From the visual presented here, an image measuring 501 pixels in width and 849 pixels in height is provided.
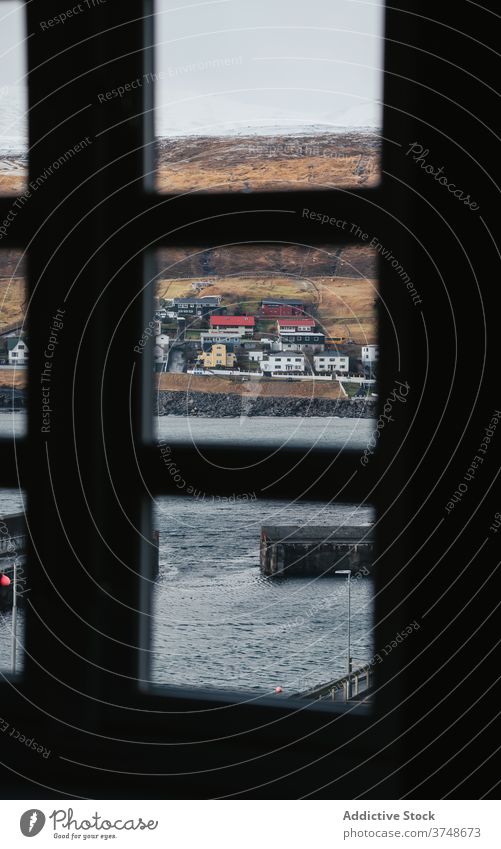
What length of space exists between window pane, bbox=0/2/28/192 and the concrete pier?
28.4 inches

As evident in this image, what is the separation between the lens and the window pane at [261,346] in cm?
163

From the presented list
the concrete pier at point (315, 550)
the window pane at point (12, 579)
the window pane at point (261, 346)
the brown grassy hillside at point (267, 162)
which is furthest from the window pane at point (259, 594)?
the brown grassy hillside at point (267, 162)

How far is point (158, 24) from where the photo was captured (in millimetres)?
1670

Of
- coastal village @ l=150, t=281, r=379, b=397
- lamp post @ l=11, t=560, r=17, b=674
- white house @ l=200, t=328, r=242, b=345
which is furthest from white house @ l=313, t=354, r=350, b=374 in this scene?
lamp post @ l=11, t=560, r=17, b=674

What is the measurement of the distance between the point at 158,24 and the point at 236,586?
3.05 ft

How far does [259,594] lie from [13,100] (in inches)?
36.3

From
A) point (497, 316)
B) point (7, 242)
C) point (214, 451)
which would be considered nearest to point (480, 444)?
point (497, 316)

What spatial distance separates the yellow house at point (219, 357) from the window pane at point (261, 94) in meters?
0.25

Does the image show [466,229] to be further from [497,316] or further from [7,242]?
[7,242]

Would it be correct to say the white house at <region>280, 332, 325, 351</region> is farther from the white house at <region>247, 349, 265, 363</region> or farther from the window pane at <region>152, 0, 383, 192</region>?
the window pane at <region>152, 0, 383, 192</region>

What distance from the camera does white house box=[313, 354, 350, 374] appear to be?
163 centimetres

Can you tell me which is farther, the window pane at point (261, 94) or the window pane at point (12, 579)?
the window pane at point (12, 579)

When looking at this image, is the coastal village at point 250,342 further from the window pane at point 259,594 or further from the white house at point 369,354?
the window pane at point 259,594

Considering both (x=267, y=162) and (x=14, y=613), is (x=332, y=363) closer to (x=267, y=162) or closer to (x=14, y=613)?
(x=267, y=162)
